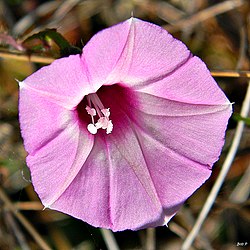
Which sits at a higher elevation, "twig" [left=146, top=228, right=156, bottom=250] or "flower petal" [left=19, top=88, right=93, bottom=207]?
"flower petal" [left=19, top=88, right=93, bottom=207]

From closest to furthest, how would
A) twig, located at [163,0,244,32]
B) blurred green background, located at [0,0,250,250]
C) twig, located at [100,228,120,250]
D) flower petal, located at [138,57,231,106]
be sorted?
flower petal, located at [138,57,231,106] < twig, located at [100,228,120,250] < blurred green background, located at [0,0,250,250] < twig, located at [163,0,244,32]

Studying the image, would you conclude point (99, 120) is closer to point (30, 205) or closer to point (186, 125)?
point (186, 125)

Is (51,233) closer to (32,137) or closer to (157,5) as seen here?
(32,137)

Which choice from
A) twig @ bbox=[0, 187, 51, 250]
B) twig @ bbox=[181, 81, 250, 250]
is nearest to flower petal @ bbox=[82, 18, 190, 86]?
twig @ bbox=[181, 81, 250, 250]

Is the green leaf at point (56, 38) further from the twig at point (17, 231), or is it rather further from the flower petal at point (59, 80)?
the twig at point (17, 231)

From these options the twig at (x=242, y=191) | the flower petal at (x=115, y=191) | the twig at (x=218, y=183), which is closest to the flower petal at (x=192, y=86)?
the flower petal at (x=115, y=191)

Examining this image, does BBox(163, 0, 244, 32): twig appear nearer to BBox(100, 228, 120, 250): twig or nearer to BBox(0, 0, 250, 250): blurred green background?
BBox(0, 0, 250, 250): blurred green background

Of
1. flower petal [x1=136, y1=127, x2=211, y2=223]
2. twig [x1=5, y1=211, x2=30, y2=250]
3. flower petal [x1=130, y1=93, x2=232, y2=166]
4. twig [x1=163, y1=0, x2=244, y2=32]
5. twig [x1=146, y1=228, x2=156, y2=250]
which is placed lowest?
twig [x1=146, y1=228, x2=156, y2=250]
